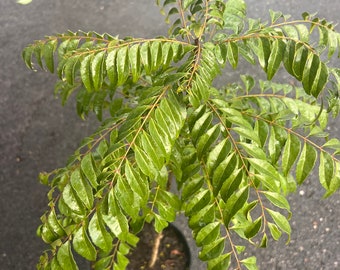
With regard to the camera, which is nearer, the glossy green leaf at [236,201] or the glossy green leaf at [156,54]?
the glossy green leaf at [236,201]

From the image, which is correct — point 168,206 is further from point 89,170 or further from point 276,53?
point 276,53

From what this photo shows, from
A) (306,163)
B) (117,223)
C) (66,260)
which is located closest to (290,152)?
(306,163)

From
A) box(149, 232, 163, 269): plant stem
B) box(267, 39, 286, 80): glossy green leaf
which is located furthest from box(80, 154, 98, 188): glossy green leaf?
box(149, 232, 163, 269): plant stem

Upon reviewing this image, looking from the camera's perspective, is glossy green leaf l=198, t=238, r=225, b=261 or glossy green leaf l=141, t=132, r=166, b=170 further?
glossy green leaf l=198, t=238, r=225, b=261

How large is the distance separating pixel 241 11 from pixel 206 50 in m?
0.27

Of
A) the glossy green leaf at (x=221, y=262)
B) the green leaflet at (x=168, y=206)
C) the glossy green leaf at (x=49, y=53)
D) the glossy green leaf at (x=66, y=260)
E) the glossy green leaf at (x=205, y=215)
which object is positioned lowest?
the glossy green leaf at (x=221, y=262)

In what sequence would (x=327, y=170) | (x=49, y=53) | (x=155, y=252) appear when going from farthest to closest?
(x=155, y=252) → (x=49, y=53) → (x=327, y=170)

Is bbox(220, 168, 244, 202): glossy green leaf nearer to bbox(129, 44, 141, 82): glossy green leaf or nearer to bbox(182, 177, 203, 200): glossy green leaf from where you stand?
bbox(182, 177, 203, 200): glossy green leaf

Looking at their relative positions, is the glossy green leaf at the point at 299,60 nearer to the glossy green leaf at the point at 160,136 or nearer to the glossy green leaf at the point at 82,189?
the glossy green leaf at the point at 160,136

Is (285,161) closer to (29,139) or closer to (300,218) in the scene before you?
(300,218)

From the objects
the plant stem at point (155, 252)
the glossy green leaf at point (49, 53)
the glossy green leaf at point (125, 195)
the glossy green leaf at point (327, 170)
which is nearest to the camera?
the glossy green leaf at point (125, 195)

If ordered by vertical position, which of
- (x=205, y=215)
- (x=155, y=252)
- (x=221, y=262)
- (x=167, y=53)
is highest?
(x=167, y=53)

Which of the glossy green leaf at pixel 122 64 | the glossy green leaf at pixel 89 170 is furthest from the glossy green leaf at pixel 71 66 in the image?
the glossy green leaf at pixel 89 170

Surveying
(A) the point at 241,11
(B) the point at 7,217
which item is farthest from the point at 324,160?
(B) the point at 7,217
